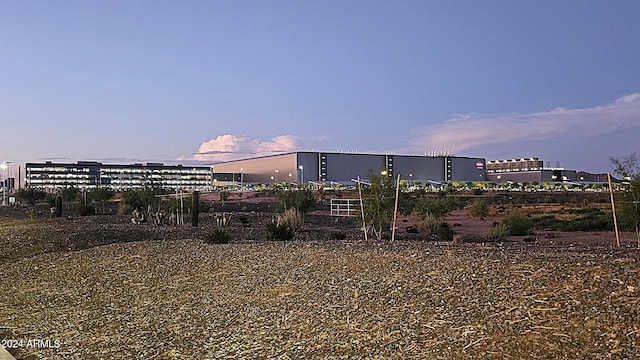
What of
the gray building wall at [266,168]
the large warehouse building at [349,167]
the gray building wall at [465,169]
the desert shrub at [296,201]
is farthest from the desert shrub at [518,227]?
the gray building wall at [465,169]

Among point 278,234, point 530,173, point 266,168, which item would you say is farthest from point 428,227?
point 530,173

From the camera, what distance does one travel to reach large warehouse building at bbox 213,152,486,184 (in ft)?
471

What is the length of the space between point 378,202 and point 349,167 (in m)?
127

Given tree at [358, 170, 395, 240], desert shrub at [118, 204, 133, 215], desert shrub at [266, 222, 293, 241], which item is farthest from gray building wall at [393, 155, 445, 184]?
desert shrub at [266, 222, 293, 241]

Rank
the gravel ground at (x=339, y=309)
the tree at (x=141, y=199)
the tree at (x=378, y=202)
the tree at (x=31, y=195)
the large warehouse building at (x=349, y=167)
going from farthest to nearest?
the large warehouse building at (x=349, y=167) < the tree at (x=31, y=195) < the tree at (x=141, y=199) < the tree at (x=378, y=202) < the gravel ground at (x=339, y=309)

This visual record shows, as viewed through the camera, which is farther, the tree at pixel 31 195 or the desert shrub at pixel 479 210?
the tree at pixel 31 195

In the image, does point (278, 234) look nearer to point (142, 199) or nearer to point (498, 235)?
point (498, 235)

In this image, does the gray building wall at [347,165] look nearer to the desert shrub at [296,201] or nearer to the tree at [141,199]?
the tree at [141,199]

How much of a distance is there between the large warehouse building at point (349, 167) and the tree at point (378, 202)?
379 ft

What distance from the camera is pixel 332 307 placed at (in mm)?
8898

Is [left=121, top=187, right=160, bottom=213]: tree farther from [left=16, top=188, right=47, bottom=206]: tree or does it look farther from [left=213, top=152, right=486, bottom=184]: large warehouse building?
[left=213, top=152, right=486, bottom=184]: large warehouse building

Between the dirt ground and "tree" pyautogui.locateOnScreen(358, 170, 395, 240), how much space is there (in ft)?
24.2

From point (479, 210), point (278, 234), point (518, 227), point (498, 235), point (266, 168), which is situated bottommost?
point (498, 235)

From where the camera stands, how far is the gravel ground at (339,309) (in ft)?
22.2
